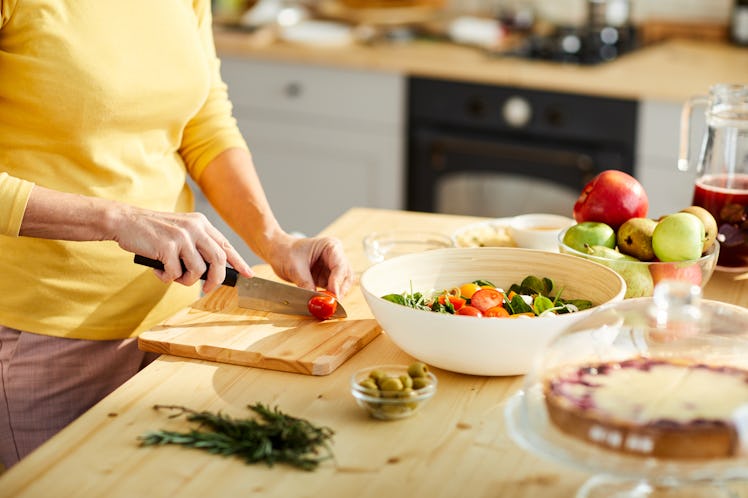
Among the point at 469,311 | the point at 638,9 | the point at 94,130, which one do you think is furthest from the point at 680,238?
the point at 638,9

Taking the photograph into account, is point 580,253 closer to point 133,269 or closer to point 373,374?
point 373,374

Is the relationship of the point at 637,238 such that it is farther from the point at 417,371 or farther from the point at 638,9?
the point at 638,9

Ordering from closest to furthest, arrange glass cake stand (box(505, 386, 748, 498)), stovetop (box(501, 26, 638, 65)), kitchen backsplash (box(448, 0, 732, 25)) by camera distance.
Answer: glass cake stand (box(505, 386, 748, 498))
stovetop (box(501, 26, 638, 65))
kitchen backsplash (box(448, 0, 732, 25))

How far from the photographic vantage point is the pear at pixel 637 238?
144cm

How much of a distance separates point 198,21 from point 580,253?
27.8 inches

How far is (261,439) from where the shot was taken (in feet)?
3.60

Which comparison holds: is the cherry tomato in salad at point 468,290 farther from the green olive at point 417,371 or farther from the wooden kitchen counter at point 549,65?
the wooden kitchen counter at point 549,65

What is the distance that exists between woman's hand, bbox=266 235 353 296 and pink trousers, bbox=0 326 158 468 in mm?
291

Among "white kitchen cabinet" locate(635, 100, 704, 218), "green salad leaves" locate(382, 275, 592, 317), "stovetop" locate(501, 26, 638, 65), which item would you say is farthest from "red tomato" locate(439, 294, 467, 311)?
"stovetop" locate(501, 26, 638, 65)

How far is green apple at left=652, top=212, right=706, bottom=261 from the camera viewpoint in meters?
1.40

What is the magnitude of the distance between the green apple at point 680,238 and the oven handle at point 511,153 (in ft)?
5.38

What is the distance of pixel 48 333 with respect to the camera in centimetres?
156

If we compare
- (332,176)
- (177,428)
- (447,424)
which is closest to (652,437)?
(447,424)

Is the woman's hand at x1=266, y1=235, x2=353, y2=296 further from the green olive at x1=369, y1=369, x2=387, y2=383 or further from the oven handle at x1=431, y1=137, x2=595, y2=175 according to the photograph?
the oven handle at x1=431, y1=137, x2=595, y2=175
